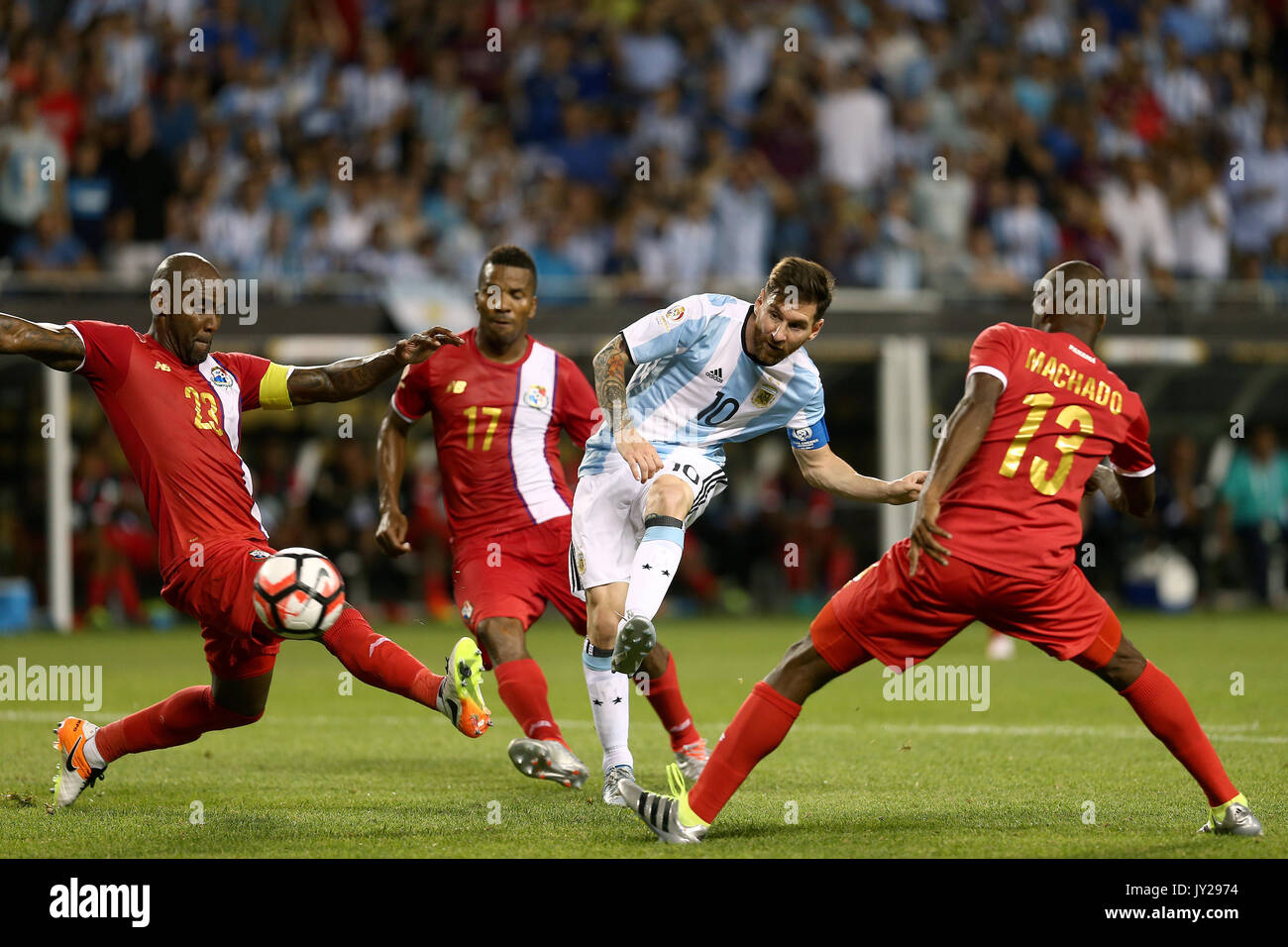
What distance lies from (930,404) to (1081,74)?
5.42 metres

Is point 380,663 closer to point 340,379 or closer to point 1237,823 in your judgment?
point 340,379

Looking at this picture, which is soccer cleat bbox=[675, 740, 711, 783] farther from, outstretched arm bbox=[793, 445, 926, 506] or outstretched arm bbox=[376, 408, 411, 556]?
outstretched arm bbox=[376, 408, 411, 556]

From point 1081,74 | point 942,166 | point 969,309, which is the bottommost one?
point 969,309

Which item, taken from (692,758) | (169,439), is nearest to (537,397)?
(692,758)

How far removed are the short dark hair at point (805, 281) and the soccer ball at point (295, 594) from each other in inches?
78.9

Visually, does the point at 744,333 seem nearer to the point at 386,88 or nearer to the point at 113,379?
the point at 113,379

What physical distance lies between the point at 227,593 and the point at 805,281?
245 centimetres

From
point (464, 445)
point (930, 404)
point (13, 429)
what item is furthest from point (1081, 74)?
point (464, 445)

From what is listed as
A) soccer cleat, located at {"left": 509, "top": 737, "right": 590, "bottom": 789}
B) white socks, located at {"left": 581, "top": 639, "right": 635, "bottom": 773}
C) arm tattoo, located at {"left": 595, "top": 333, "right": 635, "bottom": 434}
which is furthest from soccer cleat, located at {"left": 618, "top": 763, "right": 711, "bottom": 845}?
arm tattoo, located at {"left": 595, "top": 333, "right": 635, "bottom": 434}

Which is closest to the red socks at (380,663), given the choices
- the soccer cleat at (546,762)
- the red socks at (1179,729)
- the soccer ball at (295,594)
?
the soccer ball at (295,594)

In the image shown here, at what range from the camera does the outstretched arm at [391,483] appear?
24.7 feet

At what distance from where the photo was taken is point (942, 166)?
18344mm

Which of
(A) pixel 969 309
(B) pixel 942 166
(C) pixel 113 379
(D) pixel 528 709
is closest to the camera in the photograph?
(C) pixel 113 379

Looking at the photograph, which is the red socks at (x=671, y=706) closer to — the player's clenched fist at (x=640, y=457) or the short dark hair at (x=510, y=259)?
the player's clenched fist at (x=640, y=457)
